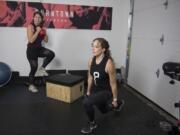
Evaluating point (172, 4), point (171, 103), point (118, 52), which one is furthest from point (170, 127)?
point (118, 52)

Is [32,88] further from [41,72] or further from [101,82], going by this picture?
[101,82]

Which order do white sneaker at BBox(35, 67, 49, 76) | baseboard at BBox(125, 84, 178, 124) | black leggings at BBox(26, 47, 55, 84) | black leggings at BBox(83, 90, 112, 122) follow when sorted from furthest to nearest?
white sneaker at BBox(35, 67, 49, 76), black leggings at BBox(26, 47, 55, 84), baseboard at BBox(125, 84, 178, 124), black leggings at BBox(83, 90, 112, 122)

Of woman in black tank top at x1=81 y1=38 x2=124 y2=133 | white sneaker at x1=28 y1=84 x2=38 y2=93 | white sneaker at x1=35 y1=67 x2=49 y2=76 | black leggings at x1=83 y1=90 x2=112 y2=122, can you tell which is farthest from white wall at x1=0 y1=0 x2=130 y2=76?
black leggings at x1=83 y1=90 x2=112 y2=122

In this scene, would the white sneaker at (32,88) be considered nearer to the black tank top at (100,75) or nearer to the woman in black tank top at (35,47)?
the woman in black tank top at (35,47)

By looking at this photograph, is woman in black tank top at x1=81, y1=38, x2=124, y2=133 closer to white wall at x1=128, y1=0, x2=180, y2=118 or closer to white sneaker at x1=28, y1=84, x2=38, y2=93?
white wall at x1=128, y1=0, x2=180, y2=118

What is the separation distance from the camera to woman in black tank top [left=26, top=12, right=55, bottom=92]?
3.56m

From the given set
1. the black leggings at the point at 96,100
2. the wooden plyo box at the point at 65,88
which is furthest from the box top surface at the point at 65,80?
the black leggings at the point at 96,100

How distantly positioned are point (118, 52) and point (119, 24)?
0.64 metres

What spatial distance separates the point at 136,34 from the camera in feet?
13.2

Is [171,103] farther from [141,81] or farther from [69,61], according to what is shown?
[69,61]

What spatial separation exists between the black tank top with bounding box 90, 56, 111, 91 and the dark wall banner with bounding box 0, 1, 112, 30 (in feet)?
6.68

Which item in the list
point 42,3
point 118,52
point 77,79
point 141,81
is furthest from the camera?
point 118,52

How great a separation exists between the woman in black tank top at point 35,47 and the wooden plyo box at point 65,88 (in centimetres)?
53

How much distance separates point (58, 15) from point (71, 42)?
0.64 m
